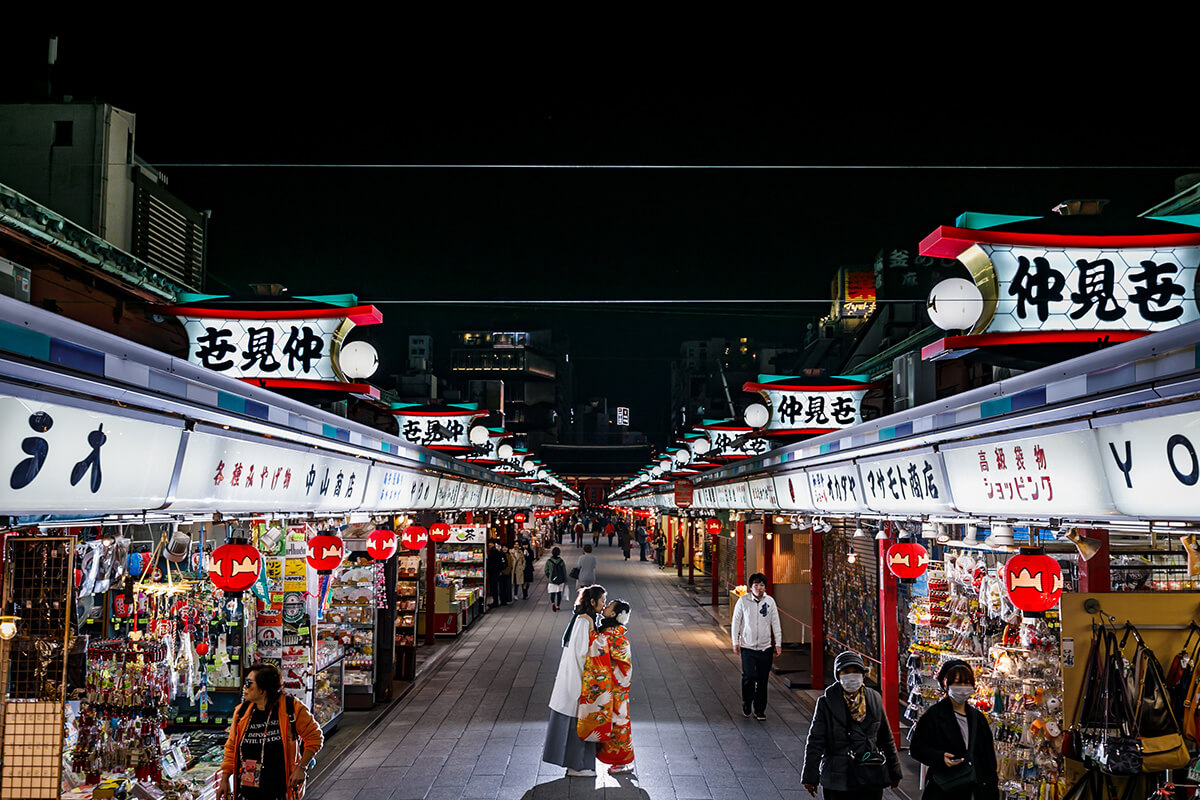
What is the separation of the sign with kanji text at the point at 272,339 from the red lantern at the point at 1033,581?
6.76 m

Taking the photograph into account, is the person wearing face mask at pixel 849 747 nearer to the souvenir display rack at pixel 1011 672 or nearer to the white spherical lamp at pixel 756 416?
the souvenir display rack at pixel 1011 672

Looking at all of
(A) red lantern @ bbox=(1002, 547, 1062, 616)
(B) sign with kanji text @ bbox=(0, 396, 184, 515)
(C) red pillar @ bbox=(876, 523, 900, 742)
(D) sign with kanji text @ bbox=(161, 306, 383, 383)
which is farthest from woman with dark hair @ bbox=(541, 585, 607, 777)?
(B) sign with kanji text @ bbox=(0, 396, 184, 515)

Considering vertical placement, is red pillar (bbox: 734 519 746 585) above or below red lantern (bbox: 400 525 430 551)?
below

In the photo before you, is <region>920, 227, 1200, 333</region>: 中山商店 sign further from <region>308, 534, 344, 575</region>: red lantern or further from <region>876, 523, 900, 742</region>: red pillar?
<region>308, 534, 344, 575</region>: red lantern

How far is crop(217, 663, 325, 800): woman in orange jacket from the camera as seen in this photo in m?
6.55

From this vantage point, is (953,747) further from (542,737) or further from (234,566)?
(542,737)

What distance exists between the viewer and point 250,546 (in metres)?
7.19

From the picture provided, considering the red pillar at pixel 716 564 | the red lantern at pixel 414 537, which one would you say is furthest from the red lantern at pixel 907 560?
the red pillar at pixel 716 564

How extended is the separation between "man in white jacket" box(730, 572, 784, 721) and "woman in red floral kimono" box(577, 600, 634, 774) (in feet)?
10.2

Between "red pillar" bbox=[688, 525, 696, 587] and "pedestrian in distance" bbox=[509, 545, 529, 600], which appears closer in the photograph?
"pedestrian in distance" bbox=[509, 545, 529, 600]

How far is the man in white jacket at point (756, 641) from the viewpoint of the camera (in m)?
12.1

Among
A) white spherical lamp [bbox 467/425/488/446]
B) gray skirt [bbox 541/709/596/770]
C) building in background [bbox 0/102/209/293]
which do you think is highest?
building in background [bbox 0/102/209/293]

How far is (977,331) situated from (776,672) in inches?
402

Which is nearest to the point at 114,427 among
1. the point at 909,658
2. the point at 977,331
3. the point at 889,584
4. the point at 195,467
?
the point at 195,467
